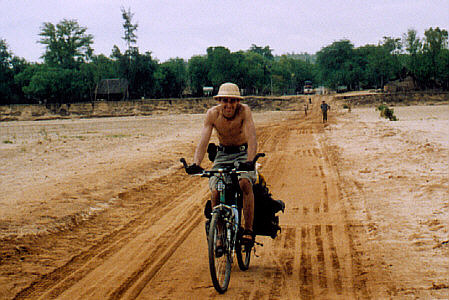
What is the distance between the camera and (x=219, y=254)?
471cm

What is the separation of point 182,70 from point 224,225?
85283 mm

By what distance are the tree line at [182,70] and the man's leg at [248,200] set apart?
71.3 meters

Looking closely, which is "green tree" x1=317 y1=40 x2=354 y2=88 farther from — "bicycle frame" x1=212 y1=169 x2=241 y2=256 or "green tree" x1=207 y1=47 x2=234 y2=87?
"bicycle frame" x1=212 y1=169 x2=241 y2=256

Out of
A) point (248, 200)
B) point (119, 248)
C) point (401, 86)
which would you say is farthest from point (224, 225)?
point (401, 86)

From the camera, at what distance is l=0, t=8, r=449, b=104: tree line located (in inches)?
2899

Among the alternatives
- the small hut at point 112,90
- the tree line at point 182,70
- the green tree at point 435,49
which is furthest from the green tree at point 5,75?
the green tree at point 435,49

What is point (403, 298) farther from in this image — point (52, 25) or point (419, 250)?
point (52, 25)

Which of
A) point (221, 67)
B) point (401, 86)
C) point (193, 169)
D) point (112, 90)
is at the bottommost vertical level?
point (193, 169)

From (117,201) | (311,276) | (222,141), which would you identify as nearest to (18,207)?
(117,201)

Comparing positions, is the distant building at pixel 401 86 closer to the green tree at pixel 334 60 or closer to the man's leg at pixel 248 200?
the green tree at pixel 334 60

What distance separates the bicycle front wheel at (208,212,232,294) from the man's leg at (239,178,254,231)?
43 cm

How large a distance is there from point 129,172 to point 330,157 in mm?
6754

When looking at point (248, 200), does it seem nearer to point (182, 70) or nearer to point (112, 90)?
point (112, 90)

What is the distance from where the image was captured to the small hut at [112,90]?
7638cm
